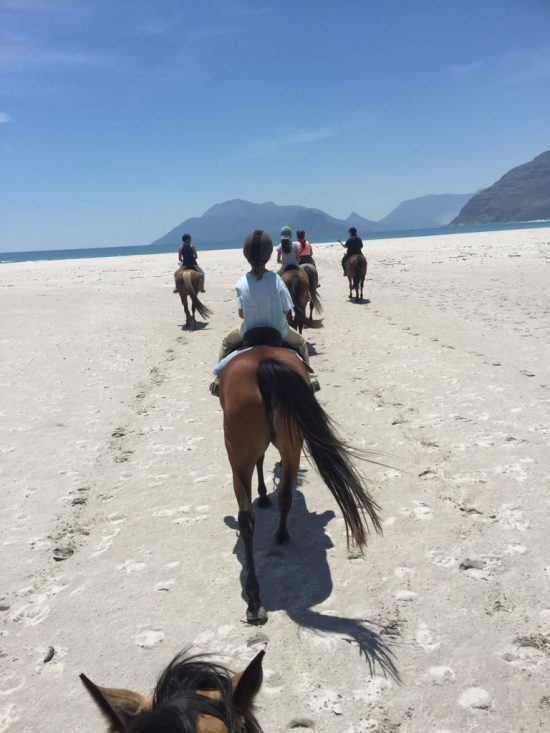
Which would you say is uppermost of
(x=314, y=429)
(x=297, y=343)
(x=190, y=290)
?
(x=190, y=290)

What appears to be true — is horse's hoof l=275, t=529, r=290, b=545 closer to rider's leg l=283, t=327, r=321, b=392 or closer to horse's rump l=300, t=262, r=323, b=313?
rider's leg l=283, t=327, r=321, b=392

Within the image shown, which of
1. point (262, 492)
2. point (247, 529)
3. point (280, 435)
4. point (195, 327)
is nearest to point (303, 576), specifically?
point (247, 529)

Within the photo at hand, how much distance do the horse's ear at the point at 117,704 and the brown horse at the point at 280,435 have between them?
80.1 inches

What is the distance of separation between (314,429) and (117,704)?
2299mm

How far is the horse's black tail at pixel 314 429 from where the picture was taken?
350 cm

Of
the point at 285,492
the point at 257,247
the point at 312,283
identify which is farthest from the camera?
the point at 312,283

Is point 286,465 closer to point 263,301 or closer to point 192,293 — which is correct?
point 263,301

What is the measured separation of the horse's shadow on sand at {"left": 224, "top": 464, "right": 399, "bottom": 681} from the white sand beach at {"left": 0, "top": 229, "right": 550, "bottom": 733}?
0.06ft

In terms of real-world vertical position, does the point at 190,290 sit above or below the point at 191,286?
below

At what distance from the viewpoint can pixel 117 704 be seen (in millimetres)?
1404

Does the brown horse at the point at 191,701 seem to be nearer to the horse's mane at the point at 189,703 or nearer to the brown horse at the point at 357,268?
the horse's mane at the point at 189,703

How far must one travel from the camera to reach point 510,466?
4.92 meters

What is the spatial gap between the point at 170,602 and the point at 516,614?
2.32 metres

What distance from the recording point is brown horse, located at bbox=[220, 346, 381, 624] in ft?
11.5
